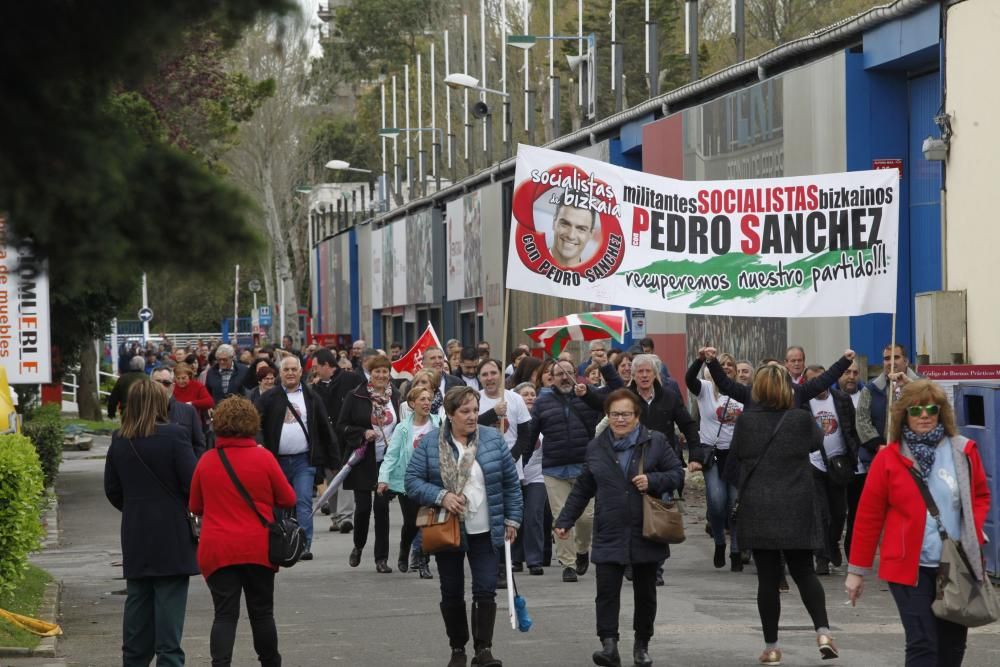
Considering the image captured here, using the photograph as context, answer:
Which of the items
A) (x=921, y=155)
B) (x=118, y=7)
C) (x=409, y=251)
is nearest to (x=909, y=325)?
(x=921, y=155)

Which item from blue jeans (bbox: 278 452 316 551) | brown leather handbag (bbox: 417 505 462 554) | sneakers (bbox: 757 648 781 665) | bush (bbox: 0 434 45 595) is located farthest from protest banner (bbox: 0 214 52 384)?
sneakers (bbox: 757 648 781 665)

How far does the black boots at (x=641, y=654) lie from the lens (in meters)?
9.45

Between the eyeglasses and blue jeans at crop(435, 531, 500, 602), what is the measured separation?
2819mm

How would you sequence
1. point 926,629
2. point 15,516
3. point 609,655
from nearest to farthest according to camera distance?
1. point 926,629
2. point 609,655
3. point 15,516

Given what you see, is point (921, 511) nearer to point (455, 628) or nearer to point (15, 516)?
point (455, 628)

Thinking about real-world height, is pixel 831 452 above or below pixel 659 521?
above

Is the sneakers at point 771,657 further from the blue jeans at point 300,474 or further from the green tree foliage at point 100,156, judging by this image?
the green tree foliage at point 100,156

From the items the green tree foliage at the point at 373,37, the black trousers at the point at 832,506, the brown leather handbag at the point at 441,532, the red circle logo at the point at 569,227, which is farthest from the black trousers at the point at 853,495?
the green tree foliage at the point at 373,37

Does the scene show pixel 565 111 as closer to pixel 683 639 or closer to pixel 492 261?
pixel 492 261

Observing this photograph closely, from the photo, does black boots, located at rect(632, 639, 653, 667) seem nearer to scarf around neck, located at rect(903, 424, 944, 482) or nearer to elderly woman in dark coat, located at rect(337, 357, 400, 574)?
scarf around neck, located at rect(903, 424, 944, 482)

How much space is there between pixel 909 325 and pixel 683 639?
861cm

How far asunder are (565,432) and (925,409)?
627 cm

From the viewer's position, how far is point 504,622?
11.5 meters

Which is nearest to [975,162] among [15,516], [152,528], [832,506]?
[832,506]
